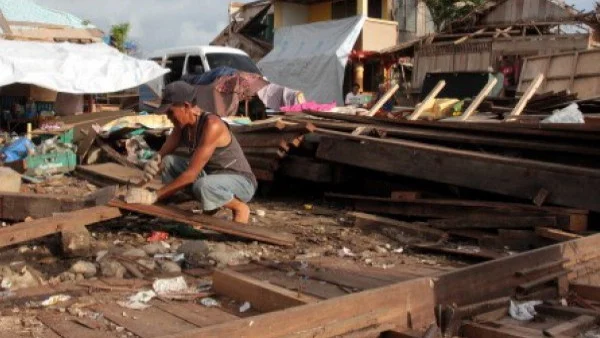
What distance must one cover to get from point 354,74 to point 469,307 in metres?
20.1

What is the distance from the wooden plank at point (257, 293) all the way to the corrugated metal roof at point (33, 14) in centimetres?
1353

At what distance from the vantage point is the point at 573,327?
3543 mm

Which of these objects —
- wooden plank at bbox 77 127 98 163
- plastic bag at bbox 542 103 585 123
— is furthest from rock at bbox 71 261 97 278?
wooden plank at bbox 77 127 98 163

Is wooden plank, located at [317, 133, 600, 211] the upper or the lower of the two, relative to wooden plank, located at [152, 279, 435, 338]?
upper

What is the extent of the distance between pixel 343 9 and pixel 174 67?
12212mm

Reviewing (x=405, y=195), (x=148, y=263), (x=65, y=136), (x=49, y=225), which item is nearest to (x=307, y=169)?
(x=405, y=195)

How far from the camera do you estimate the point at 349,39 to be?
2256 cm

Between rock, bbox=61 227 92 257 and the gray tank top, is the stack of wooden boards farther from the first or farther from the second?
rock, bbox=61 227 92 257

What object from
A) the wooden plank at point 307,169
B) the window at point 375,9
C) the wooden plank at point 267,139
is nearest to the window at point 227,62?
the wooden plank at point 267,139

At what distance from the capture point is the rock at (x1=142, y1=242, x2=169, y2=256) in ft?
17.2

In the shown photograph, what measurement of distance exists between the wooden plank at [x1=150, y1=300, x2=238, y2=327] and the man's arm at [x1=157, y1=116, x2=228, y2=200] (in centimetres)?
162

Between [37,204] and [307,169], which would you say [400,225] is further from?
[37,204]

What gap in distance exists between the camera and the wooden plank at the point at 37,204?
6.09m

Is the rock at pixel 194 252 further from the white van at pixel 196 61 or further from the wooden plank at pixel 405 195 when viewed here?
the white van at pixel 196 61
